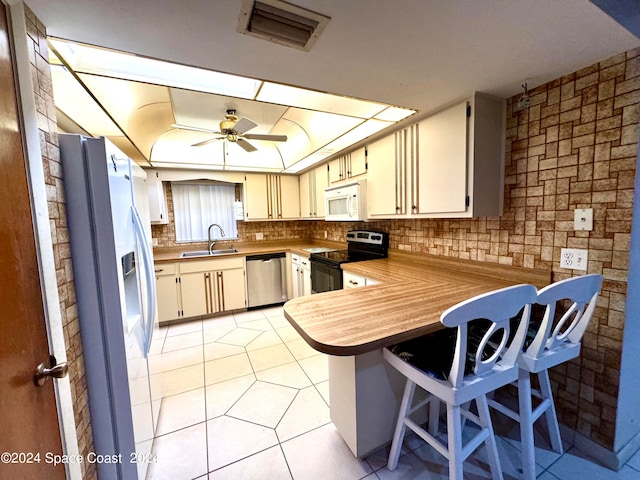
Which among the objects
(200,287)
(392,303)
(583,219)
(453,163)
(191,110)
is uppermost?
(191,110)

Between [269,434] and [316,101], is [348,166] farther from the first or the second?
[269,434]

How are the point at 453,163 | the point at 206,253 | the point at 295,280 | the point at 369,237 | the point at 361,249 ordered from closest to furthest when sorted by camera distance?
1. the point at 453,163
2. the point at 369,237
3. the point at 361,249
4. the point at 295,280
5. the point at 206,253

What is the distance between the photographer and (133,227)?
4.36 ft

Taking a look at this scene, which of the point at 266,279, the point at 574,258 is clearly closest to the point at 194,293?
the point at 266,279

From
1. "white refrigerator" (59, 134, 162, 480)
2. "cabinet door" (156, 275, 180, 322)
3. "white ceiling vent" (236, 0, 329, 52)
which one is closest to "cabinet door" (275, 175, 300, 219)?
"cabinet door" (156, 275, 180, 322)

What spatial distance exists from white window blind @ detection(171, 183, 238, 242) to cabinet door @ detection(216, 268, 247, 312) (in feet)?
2.80

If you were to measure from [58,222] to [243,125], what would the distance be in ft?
5.15

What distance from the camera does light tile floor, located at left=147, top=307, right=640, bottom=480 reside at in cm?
134

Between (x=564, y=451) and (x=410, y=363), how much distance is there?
121 centimetres

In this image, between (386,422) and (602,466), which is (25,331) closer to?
(386,422)

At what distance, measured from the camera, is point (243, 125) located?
7.13ft

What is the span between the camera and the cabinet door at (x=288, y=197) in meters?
4.09

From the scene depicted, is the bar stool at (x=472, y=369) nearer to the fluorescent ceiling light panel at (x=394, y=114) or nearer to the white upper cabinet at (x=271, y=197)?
the fluorescent ceiling light panel at (x=394, y=114)

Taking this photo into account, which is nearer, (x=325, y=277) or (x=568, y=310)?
(x=568, y=310)
